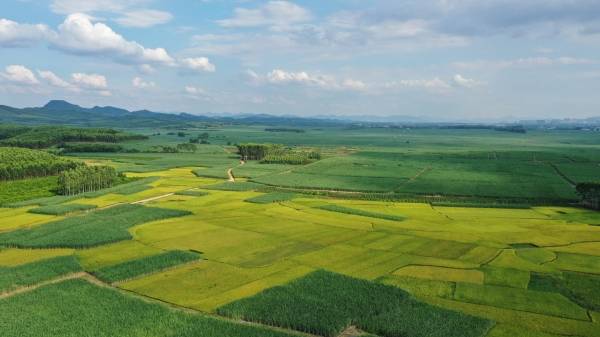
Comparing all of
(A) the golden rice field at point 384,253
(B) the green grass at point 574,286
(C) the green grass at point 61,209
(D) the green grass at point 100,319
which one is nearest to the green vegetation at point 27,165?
(A) the golden rice field at point 384,253

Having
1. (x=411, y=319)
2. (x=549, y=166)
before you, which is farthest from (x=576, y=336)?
(x=549, y=166)

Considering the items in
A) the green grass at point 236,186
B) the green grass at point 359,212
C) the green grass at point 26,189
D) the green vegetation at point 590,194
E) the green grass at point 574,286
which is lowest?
the green grass at point 26,189

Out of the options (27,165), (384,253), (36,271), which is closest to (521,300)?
(384,253)

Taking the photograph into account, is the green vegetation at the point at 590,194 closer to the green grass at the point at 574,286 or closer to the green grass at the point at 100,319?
the green grass at the point at 574,286

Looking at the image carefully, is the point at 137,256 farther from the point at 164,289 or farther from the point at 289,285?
the point at 289,285

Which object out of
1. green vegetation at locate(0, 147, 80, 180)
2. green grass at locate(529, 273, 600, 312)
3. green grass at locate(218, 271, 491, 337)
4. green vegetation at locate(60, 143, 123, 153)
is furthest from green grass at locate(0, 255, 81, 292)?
green vegetation at locate(60, 143, 123, 153)

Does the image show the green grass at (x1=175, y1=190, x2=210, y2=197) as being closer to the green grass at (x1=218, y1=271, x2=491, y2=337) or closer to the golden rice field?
the golden rice field

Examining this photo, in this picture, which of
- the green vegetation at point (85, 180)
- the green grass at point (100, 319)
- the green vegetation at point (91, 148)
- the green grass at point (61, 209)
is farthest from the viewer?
the green vegetation at point (91, 148)
